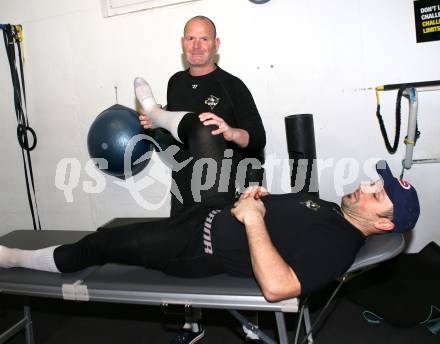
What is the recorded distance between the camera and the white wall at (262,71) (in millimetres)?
2611

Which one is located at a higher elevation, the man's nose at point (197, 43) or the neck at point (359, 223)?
the man's nose at point (197, 43)

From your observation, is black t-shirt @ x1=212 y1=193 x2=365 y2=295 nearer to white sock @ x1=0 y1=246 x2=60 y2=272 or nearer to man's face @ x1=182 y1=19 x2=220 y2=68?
white sock @ x1=0 y1=246 x2=60 y2=272

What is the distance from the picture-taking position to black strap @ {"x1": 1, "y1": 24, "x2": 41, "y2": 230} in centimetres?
321

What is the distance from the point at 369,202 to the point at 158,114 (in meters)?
1.11

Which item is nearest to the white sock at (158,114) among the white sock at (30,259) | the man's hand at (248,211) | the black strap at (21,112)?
the man's hand at (248,211)

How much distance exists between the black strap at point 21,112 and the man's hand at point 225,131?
84.1 inches

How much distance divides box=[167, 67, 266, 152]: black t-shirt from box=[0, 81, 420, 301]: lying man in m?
0.37

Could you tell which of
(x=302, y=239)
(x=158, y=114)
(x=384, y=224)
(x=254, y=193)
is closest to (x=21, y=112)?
(x=158, y=114)

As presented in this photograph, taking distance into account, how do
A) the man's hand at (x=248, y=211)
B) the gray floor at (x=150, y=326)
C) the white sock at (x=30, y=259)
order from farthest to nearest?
the gray floor at (x=150, y=326), the white sock at (x=30, y=259), the man's hand at (x=248, y=211)

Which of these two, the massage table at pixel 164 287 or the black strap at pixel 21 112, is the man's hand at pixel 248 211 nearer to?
the massage table at pixel 164 287

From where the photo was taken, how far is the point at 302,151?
2518 millimetres

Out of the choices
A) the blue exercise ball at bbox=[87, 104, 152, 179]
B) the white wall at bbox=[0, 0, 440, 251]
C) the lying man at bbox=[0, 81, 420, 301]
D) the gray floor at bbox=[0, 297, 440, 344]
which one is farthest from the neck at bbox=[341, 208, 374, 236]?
the blue exercise ball at bbox=[87, 104, 152, 179]

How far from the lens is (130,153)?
2.63 metres

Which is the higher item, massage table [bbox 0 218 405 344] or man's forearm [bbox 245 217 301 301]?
man's forearm [bbox 245 217 301 301]
